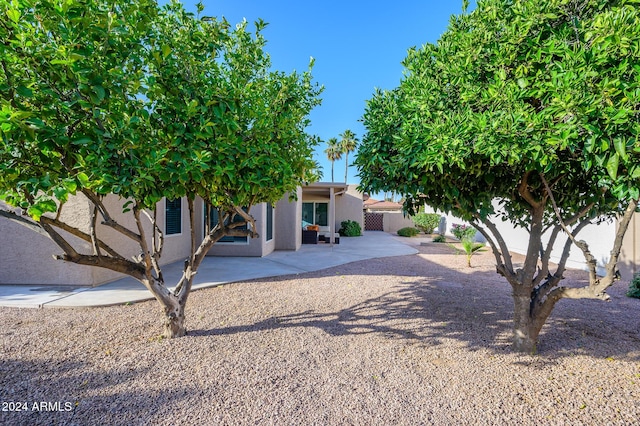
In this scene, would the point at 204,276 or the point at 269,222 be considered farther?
the point at 269,222

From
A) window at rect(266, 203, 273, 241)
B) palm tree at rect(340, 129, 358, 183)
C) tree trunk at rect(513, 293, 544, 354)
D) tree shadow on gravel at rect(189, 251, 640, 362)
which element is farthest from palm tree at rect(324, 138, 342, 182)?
tree trunk at rect(513, 293, 544, 354)

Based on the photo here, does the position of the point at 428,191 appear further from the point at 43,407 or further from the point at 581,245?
the point at 43,407

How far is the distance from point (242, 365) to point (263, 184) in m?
2.23

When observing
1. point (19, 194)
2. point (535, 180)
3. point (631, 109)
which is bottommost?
point (19, 194)

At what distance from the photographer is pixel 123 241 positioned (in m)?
7.89

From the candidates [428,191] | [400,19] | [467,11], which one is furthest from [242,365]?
[400,19]

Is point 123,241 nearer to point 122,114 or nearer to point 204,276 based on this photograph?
point 204,276

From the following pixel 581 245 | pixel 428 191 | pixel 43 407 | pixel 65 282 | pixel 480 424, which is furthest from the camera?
pixel 65 282

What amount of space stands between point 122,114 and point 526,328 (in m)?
5.37

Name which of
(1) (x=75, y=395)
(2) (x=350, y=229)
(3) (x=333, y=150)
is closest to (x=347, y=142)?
(3) (x=333, y=150)

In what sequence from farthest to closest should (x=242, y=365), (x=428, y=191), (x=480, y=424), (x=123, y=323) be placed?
(x=123, y=323) < (x=428, y=191) < (x=242, y=365) < (x=480, y=424)

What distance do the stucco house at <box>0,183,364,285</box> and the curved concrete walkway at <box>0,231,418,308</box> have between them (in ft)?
0.94

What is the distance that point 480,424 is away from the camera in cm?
260

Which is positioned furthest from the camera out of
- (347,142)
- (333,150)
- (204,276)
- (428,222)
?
(333,150)
